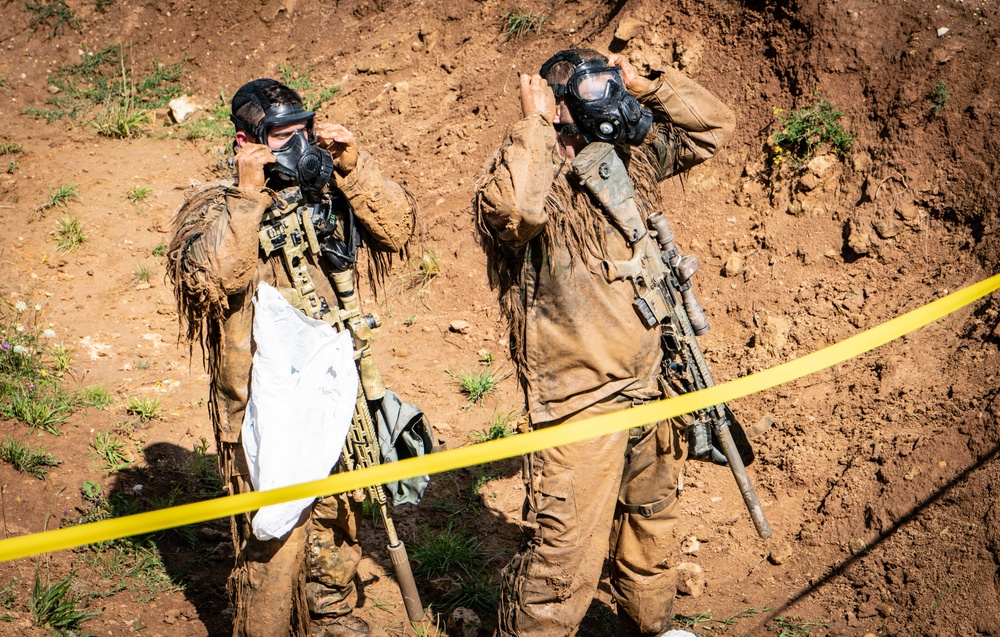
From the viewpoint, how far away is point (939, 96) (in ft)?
18.5

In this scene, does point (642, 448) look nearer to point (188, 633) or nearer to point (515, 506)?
point (515, 506)

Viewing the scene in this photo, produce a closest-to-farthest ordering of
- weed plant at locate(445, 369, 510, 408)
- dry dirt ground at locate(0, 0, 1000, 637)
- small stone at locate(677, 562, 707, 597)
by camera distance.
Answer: dry dirt ground at locate(0, 0, 1000, 637), small stone at locate(677, 562, 707, 597), weed plant at locate(445, 369, 510, 408)

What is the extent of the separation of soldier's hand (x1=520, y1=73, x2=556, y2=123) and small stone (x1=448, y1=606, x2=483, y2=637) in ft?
7.46

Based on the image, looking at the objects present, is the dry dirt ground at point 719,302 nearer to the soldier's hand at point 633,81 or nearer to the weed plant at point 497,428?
the weed plant at point 497,428

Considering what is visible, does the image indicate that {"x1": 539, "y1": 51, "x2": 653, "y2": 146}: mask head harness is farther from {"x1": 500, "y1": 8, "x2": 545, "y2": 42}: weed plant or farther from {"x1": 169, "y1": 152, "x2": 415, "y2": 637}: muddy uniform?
{"x1": 500, "y1": 8, "x2": 545, "y2": 42}: weed plant

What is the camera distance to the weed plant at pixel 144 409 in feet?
18.8

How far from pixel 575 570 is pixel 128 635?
2081mm

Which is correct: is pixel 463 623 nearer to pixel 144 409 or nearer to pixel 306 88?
pixel 144 409

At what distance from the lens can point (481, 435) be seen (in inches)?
222

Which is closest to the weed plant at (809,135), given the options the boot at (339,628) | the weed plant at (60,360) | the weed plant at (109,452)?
the boot at (339,628)

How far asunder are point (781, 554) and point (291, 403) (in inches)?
105

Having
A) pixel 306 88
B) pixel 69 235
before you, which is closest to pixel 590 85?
pixel 69 235

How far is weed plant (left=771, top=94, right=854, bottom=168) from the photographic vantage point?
6.06 meters

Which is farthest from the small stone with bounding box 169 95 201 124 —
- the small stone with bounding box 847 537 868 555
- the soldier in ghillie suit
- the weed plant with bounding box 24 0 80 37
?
the small stone with bounding box 847 537 868 555
